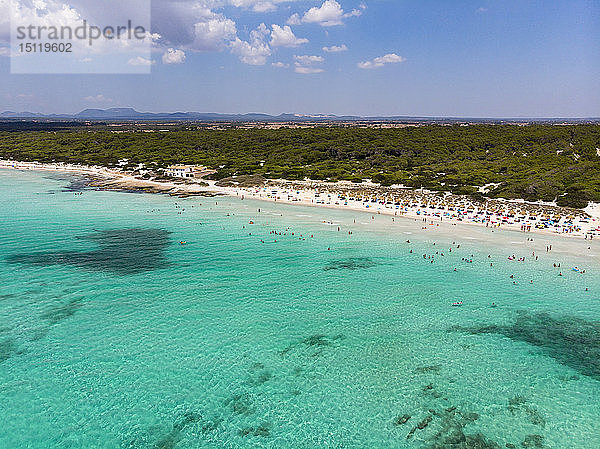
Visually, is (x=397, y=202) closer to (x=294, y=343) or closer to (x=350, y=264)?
(x=350, y=264)

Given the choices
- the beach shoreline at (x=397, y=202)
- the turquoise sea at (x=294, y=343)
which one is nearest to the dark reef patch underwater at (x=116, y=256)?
the turquoise sea at (x=294, y=343)

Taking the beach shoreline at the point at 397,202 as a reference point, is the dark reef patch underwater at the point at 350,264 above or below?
below

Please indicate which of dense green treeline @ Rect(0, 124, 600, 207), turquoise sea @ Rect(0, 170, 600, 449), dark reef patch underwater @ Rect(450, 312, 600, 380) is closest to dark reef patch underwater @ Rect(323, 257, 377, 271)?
turquoise sea @ Rect(0, 170, 600, 449)

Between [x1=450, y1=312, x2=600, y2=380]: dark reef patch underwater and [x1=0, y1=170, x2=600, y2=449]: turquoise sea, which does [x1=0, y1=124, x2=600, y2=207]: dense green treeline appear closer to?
[x1=0, y1=170, x2=600, y2=449]: turquoise sea

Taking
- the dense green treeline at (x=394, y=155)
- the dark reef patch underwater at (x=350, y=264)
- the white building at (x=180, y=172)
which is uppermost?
the dense green treeline at (x=394, y=155)

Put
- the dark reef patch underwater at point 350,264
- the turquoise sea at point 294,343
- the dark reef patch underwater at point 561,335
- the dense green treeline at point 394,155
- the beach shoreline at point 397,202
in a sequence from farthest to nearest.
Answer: the dense green treeline at point 394,155 → the beach shoreline at point 397,202 → the dark reef patch underwater at point 350,264 → the dark reef patch underwater at point 561,335 → the turquoise sea at point 294,343

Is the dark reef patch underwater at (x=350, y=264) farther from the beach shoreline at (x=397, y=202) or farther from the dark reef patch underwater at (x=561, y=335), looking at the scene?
the beach shoreline at (x=397, y=202)

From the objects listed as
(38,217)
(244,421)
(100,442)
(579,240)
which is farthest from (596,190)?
(38,217)
